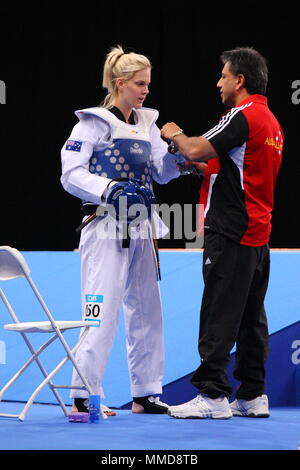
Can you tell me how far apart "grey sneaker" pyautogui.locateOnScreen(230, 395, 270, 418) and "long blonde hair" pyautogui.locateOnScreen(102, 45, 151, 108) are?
154cm

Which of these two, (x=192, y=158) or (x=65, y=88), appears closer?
(x=192, y=158)

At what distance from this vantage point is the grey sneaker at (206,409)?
3.59m

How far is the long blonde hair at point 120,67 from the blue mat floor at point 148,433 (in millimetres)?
1527

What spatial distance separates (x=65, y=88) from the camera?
8.15 meters

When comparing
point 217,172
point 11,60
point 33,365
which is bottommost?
point 33,365

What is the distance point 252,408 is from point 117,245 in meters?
0.96

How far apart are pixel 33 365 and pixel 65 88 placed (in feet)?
13.6

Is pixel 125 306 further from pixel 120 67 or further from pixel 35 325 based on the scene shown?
pixel 120 67

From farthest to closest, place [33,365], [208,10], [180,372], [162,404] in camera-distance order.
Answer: [208,10] < [33,365] < [180,372] < [162,404]

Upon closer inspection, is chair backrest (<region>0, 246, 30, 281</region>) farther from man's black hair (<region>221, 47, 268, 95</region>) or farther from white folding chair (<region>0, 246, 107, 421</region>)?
man's black hair (<region>221, 47, 268, 95</region>)

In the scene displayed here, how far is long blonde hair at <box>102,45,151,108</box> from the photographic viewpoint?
393 centimetres

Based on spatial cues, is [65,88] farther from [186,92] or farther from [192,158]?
[192,158]

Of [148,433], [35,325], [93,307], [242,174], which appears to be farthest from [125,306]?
[148,433]

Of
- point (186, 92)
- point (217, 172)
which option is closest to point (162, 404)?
point (217, 172)
